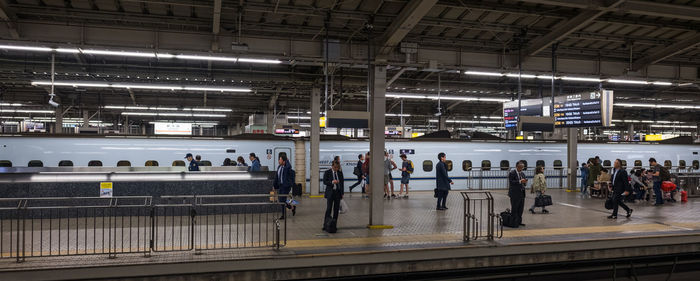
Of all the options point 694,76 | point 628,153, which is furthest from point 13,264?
point 628,153

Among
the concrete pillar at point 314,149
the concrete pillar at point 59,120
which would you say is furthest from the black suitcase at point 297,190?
the concrete pillar at point 59,120

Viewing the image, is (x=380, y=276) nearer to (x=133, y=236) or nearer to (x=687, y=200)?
(x=133, y=236)

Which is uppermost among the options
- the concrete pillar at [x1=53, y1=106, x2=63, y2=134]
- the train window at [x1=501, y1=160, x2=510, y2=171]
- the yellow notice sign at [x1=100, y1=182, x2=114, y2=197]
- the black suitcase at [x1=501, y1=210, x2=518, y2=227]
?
the concrete pillar at [x1=53, y1=106, x2=63, y2=134]

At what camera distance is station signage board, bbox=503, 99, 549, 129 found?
43.5 feet

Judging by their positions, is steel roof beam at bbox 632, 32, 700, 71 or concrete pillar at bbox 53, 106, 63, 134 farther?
concrete pillar at bbox 53, 106, 63, 134

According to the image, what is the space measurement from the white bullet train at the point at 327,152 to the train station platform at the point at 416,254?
6364 mm

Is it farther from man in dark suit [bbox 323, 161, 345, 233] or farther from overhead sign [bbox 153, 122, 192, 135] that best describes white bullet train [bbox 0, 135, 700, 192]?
man in dark suit [bbox 323, 161, 345, 233]

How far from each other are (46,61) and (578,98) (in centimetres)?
1605

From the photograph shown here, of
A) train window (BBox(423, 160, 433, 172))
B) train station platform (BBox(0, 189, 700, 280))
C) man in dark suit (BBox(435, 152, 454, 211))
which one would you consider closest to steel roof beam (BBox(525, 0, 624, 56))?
man in dark suit (BBox(435, 152, 454, 211))

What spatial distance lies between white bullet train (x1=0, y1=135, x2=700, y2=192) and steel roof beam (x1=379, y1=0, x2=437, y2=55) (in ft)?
28.2

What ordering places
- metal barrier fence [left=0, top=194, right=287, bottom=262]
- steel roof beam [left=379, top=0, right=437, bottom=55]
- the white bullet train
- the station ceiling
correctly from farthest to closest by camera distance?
1. the white bullet train
2. the station ceiling
3. steel roof beam [left=379, top=0, right=437, bottom=55]
4. metal barrier fence [left=0, top=194, right=287, bottom=262]

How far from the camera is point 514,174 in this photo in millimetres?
10781

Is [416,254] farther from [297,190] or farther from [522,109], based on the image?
[297,190]

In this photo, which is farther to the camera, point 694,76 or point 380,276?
point 694,76
